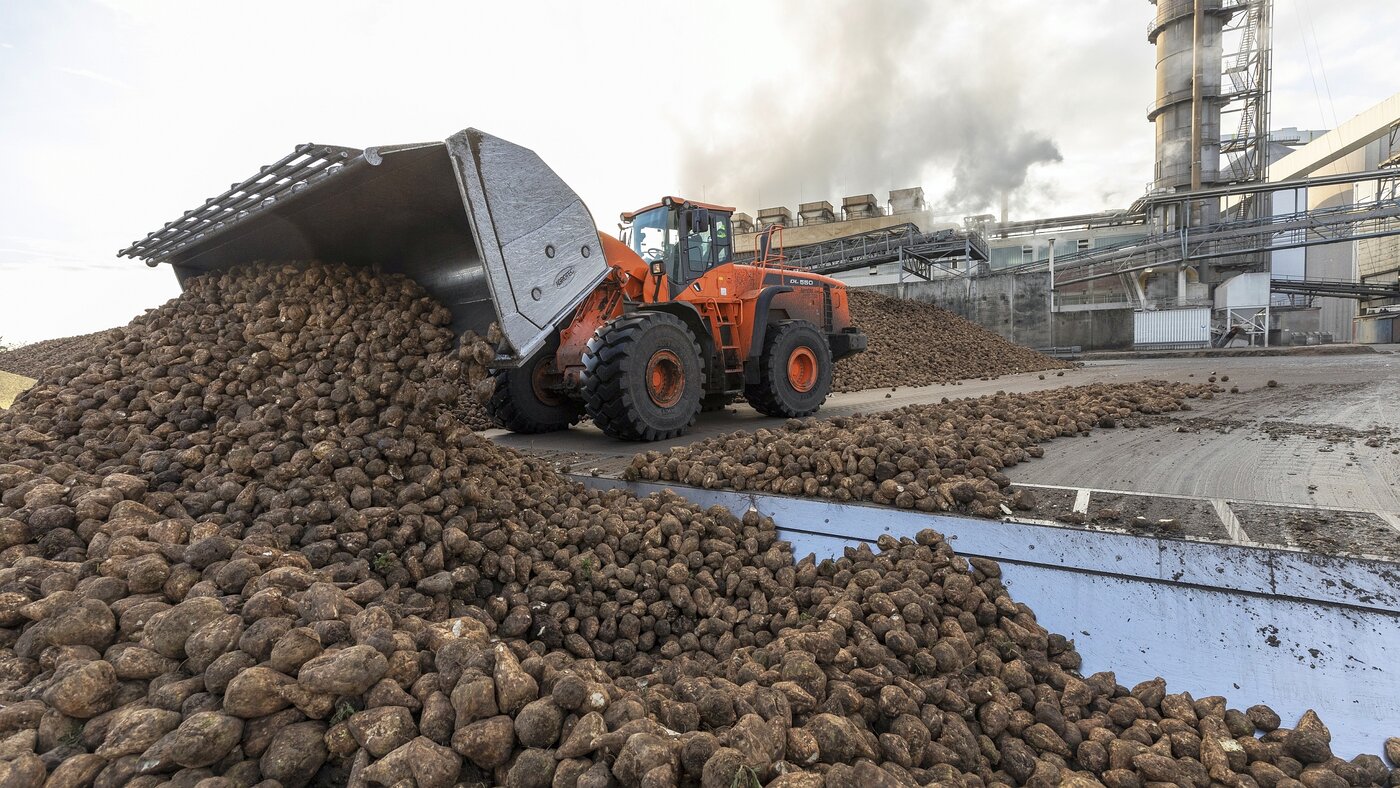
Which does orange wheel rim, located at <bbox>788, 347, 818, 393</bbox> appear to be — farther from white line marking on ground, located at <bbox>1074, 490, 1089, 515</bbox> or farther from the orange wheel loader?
white line marking on ground, located at <bbox>1074, 490, 1089, 515</bbox>

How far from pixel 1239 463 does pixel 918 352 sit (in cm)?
919

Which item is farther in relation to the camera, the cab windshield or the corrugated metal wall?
the corrugated metal wall

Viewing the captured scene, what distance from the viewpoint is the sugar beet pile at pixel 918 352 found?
10766 millimetres

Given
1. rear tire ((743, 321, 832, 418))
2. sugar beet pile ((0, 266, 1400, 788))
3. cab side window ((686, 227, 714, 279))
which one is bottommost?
sugar beet pile ((0, 266, 1400, 788))

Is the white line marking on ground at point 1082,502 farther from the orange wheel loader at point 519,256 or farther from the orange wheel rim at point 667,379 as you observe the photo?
the orange wheel rim at point 667,379

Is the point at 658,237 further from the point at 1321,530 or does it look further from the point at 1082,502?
the point at 1321,530

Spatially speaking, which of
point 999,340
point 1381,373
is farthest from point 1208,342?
point 1381,373

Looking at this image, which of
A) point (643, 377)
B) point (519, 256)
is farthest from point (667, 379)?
point (519, 256)

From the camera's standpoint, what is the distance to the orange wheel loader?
2.95 meters

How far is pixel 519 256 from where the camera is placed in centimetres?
322

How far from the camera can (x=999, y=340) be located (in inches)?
593

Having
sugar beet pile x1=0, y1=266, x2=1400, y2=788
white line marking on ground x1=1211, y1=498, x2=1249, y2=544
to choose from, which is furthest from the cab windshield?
white line marking on ground x1=1211, y1=498, x2=1249, y2=544

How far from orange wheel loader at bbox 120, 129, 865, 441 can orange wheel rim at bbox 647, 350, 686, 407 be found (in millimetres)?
12

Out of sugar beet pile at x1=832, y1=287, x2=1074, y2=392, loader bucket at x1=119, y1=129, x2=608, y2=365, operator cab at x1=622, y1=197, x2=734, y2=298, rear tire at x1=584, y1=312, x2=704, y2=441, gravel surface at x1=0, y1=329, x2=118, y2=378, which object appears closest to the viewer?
loader bucket at x1=119, y1=129, x2=608, y2=365
